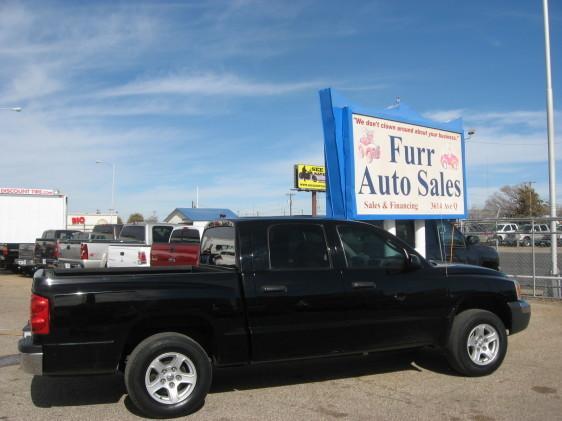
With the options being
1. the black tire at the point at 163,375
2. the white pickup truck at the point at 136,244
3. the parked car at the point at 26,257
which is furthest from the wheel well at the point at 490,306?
the parked car at the point at 26,257

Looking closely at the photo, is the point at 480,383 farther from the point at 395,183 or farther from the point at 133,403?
the point at 395,183

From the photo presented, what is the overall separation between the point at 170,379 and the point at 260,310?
102 cm

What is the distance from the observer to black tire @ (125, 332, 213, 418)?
16.0 feet

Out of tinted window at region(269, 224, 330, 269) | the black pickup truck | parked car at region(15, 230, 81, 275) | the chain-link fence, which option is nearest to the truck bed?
the black pickup truck

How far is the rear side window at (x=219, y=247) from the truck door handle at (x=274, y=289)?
416 mm


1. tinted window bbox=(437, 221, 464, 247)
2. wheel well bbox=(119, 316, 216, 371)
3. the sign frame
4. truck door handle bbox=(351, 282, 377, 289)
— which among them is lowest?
wheel well bbox=(119, 316, 216, 371)

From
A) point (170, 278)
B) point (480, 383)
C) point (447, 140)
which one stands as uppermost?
point (447, 140)

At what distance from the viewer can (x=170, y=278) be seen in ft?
16.9

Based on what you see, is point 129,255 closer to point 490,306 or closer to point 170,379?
point 170,379

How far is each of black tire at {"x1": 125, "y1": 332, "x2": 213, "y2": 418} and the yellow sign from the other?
5147 cm

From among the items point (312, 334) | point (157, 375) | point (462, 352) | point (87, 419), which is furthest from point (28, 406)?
point (462, 352)

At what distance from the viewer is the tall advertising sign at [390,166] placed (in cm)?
981

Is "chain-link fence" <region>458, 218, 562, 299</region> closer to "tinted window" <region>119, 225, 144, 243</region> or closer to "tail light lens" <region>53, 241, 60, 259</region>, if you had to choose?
"tinted window" <region>119, 225, 144, 243</region>

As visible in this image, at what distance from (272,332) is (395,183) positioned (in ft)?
19.4
